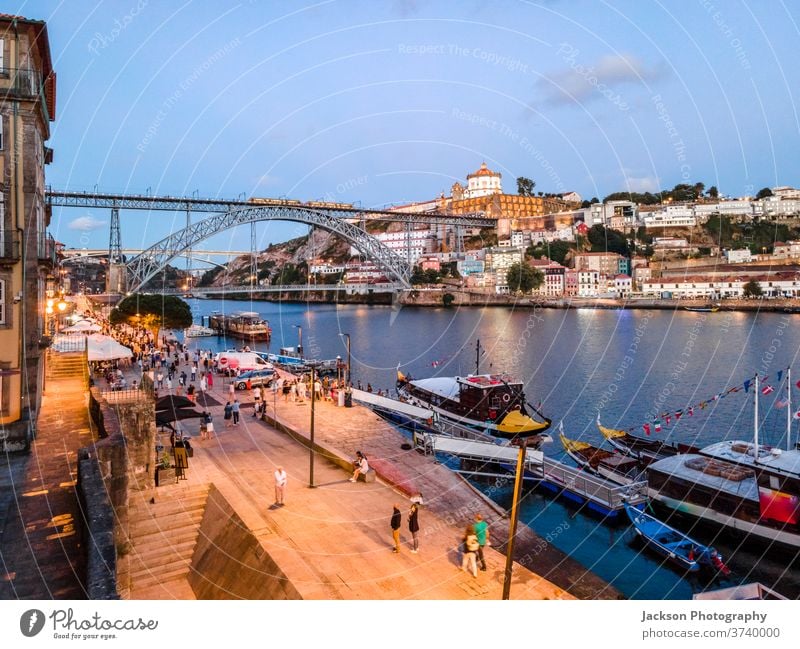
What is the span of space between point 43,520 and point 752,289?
76204 mm

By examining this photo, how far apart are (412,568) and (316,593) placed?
1.18 meters

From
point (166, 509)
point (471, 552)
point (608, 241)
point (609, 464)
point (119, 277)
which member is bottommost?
point (609, 464)

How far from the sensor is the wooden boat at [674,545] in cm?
977

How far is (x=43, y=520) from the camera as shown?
6.05 m

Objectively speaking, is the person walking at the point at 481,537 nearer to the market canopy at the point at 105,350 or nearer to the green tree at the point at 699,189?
the market canopy at the point at 105,350

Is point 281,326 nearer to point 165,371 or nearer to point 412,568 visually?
point 165,371

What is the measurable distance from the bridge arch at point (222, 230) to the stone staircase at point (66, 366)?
35.9 meters

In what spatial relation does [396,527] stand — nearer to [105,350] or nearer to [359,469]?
[359,469]

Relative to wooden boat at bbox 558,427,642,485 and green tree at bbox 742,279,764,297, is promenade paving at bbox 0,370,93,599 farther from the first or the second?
green tree at bbox 742,279,764,297

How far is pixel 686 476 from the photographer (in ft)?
37.3

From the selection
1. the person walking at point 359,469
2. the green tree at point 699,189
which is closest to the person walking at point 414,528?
the person walking at point 359,469

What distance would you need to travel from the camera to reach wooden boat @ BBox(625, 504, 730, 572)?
9766 millimetres

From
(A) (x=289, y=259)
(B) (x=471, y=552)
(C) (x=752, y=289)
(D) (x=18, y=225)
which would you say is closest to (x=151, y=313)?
(D) (x=18, y=225)

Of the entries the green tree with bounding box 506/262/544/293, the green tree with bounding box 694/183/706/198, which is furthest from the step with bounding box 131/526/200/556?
the green tree with bounding box 694/183/706/198
